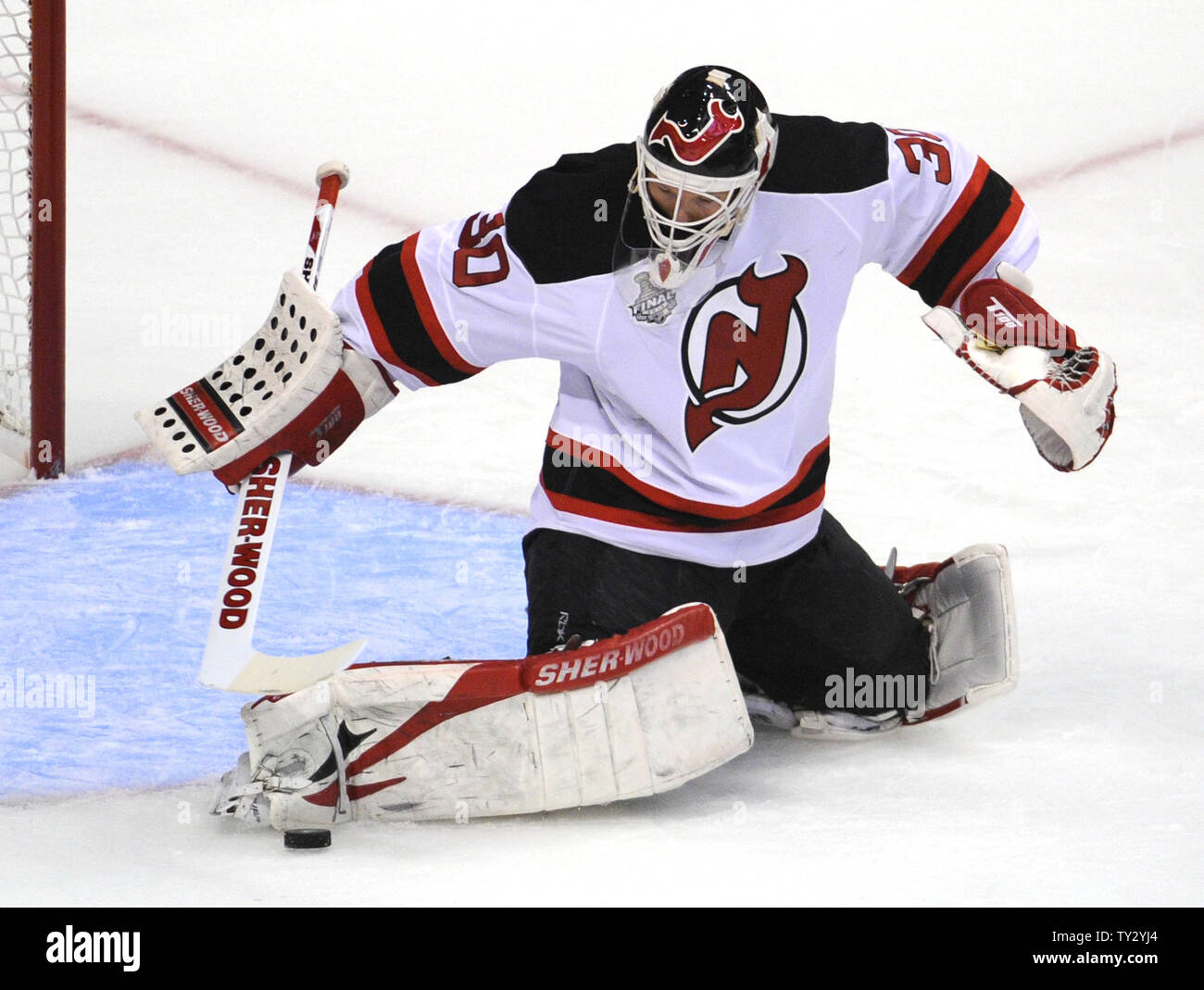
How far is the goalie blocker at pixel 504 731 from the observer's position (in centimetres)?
249

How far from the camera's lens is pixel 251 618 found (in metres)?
2.67

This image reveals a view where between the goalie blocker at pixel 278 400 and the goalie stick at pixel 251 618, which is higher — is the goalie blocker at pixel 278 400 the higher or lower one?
the higher one

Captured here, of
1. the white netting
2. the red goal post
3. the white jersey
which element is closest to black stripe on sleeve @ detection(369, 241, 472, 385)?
the white jersey

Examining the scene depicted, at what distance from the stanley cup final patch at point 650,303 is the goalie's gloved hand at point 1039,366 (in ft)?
1.19

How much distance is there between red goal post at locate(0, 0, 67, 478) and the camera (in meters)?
3.90

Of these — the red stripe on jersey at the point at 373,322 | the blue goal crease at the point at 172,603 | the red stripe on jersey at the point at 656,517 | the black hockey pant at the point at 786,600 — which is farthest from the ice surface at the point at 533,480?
the red stripe on jersey at the point at 373,322

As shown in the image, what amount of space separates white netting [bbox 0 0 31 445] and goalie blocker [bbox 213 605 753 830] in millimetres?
1989

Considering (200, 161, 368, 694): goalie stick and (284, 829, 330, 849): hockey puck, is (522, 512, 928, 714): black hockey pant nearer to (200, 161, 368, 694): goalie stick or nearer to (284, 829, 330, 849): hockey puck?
(200, 161, 368, 694): goalie stick

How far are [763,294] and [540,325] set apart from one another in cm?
32

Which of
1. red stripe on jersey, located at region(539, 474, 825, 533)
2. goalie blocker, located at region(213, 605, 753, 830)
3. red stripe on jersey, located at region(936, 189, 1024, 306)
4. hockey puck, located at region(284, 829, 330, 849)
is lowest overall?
hockey puck, located at region(284, 829, 330, 849)

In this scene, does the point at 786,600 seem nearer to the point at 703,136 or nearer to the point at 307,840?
the point at 703,136

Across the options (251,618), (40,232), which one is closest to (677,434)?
(251,618)

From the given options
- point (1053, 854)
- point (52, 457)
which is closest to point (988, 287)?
point (1053, 854)

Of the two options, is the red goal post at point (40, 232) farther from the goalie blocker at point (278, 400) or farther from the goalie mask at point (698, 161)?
the goalie mask at point (698, 161)
